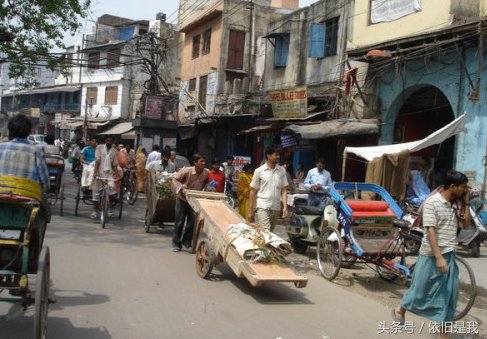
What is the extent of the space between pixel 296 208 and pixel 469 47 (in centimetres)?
680

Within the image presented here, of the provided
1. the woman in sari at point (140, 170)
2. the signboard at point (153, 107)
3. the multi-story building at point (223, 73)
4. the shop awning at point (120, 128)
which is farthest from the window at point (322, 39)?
the shop awning at point (120, 128)

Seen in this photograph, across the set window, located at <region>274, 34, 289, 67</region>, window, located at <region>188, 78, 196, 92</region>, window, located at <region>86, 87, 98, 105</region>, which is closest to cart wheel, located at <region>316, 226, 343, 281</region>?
window, located at <region>274, 34, 289, 67</region>

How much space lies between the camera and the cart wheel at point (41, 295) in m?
3.73

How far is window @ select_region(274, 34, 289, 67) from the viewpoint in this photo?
22969mm

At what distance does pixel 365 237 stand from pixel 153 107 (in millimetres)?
20393

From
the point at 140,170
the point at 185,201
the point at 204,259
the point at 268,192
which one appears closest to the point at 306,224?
the point at 268,192

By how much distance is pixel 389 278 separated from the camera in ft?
26.5

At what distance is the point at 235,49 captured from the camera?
2920 cm

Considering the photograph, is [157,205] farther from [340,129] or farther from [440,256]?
[340,129]

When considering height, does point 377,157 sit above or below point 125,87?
below

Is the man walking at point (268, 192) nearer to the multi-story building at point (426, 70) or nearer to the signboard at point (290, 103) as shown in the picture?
the multi-story building at point (426, 70)

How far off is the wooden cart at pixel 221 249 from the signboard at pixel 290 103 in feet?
34.6

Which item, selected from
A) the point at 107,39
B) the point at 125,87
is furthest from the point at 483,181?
the point at 107,39

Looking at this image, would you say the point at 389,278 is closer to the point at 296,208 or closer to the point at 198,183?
the point at 296,208
